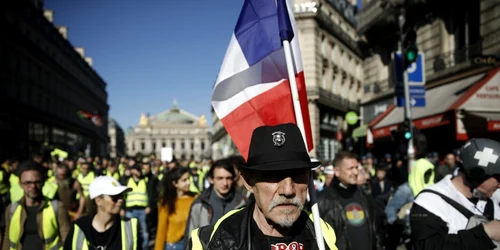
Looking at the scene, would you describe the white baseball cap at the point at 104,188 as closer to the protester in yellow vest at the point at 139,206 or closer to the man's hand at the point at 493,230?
the man's hand at the point at 493,230

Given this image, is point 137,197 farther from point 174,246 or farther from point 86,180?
point 174,246

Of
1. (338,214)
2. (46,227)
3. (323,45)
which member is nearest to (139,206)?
(46,227)

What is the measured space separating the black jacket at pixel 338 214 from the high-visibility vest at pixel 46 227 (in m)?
2.74

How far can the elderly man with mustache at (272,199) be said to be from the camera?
1935mm

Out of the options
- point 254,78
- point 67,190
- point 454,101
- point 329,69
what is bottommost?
point 67,190

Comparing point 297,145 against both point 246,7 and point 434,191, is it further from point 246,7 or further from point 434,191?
point 434,191

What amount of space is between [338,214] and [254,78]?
199 cm

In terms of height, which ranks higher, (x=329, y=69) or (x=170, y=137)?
(x=329, y=69)

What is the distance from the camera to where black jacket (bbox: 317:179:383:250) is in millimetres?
3832

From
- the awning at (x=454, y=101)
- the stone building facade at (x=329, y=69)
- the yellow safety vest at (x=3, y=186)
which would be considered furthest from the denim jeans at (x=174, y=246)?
the stone building facade at (x=329, y=69)

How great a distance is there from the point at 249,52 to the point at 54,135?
40769 millimetres

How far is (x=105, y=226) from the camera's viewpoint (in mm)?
3486

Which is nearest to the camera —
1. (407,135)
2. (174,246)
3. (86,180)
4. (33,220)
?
(33,220)

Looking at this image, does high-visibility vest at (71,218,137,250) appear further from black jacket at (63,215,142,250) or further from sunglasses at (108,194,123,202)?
sunglasses at (108,194,123,202)
